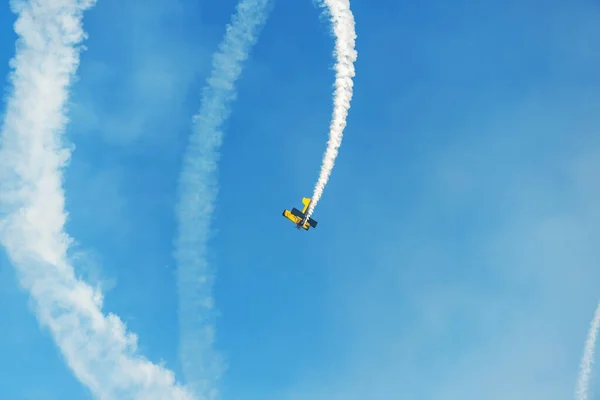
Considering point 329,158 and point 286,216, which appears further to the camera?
point 286,216

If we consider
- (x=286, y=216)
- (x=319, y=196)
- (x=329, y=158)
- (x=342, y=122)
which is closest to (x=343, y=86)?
(x=342, y=122)

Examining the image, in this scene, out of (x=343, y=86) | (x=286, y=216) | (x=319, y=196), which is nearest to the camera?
(x=343, y=86)

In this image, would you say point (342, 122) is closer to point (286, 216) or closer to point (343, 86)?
point (343, 86)

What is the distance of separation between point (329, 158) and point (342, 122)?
3.39 meters

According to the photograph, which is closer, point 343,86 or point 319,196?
point 343,86

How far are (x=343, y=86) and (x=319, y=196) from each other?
10.0 metres

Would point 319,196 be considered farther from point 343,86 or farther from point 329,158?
point 343,86

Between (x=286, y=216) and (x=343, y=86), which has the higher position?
(x=343, y=86)

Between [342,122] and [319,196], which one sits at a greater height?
[342,122]

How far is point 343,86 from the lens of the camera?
42.2 metres

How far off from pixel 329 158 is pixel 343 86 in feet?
20.9

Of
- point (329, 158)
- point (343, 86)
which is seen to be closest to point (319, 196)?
point (329, 158)

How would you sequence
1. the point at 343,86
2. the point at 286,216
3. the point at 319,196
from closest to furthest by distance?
the point at 343,86 < the point at 319,196 < the point at 286,216

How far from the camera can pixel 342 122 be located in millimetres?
43250
